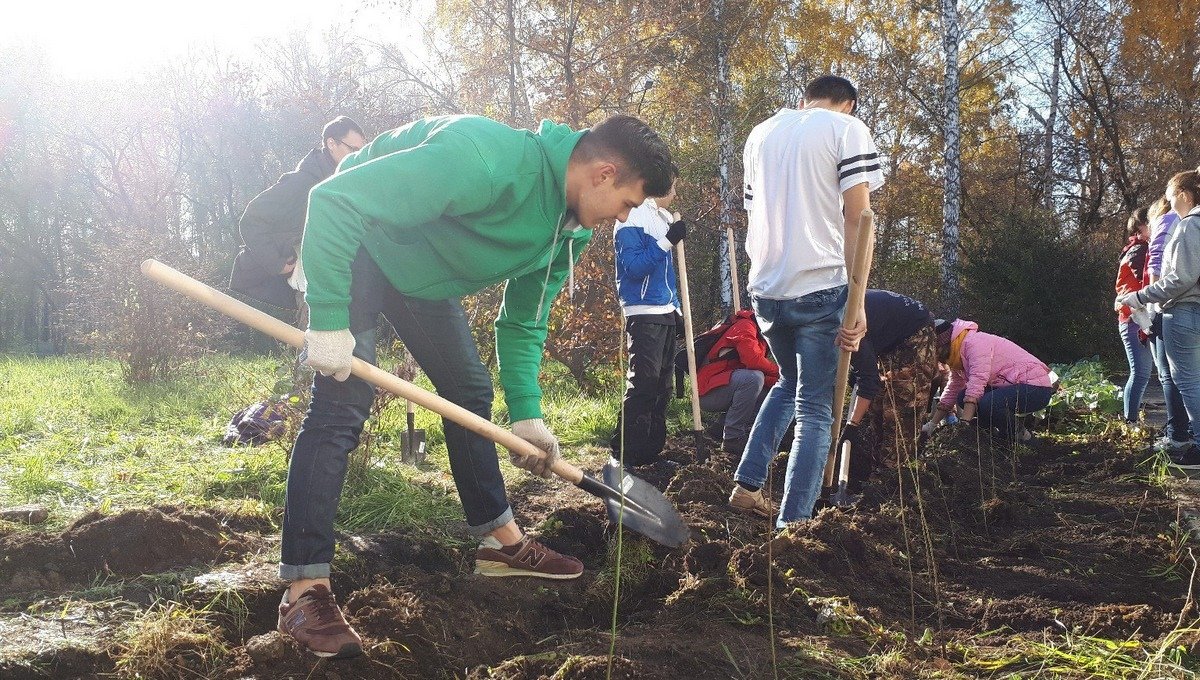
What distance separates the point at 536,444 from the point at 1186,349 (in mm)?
3930

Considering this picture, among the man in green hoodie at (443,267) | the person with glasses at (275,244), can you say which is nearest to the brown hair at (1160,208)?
the man in green hoodie at (443,267)

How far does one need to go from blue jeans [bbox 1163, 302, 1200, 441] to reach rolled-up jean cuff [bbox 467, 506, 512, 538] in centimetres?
399

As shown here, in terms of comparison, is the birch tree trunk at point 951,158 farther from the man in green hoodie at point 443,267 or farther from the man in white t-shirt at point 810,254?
the man in green hoodie at point 443,267

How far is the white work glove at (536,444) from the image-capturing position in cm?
288

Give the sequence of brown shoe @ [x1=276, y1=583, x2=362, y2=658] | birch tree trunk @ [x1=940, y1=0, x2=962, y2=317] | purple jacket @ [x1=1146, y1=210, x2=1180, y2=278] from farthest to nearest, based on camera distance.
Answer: birch tree trunk @ [x1=940, y1=0, x2=962, y2=317] < purple jacket @ [x1=1146, y1=210, x2=1180, y2=278] < brown shoe @ [x1=276, y1=583, x2=362, y2=658]

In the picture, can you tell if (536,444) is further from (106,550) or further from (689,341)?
(689,341)

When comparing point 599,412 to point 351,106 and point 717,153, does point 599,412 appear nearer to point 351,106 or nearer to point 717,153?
point 717,153

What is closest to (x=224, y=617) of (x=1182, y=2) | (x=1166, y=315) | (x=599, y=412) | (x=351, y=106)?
(x=599, y=412)

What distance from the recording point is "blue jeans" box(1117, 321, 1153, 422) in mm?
6020

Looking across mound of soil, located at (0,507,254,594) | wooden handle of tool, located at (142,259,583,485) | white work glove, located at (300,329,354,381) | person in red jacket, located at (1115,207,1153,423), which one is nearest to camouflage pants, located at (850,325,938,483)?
person in red jacket, located at (1115,207,1153,423)

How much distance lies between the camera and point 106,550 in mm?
2781

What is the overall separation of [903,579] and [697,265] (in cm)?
1157

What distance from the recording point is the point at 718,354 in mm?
5578

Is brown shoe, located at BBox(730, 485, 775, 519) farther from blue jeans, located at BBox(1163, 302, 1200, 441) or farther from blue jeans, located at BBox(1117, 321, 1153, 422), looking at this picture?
blue jeans, located at BBox(1117, 321, 1153, 422)
